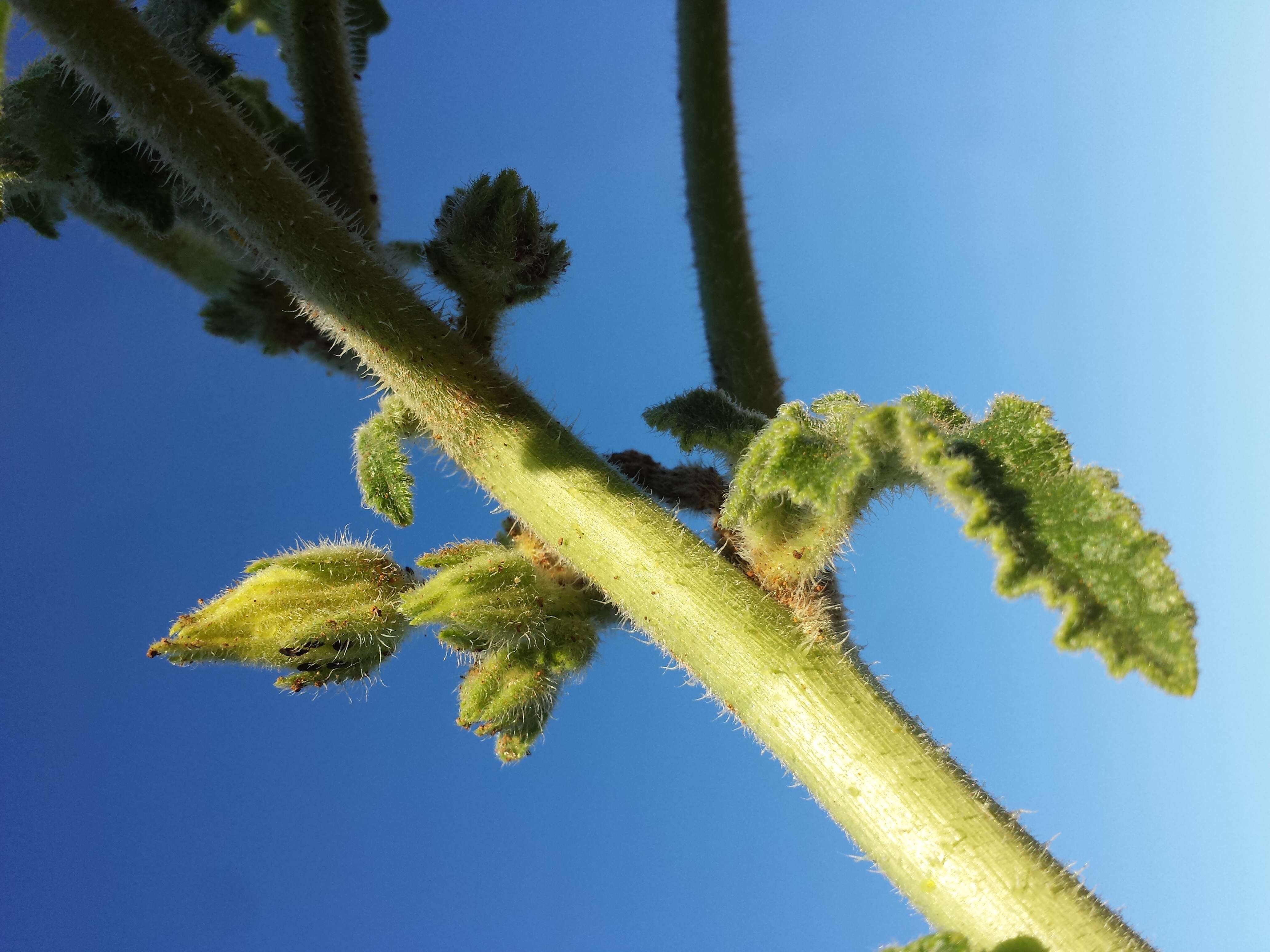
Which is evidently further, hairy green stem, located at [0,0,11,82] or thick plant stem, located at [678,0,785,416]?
thick plant stem, located at [678,0,785,416]

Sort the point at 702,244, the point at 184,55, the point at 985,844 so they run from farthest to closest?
the point at 702,244 < the point at 184,55 < the point at 985,844

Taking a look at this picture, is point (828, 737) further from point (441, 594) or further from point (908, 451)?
point (441, 594)

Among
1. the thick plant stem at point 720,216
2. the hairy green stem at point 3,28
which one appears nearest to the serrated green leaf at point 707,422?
the thick plant stem at point 720,216

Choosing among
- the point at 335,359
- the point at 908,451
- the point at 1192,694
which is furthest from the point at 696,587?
the point at 335,359

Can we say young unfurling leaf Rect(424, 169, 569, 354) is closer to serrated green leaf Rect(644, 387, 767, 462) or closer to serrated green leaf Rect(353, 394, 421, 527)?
serrated green leaf Rect(353, 394, 421, 527)

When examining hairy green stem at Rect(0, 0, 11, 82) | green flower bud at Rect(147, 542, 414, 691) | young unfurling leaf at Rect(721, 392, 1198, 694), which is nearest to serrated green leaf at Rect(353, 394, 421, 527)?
green flower bud at Rect(147, 542, 414, 691)

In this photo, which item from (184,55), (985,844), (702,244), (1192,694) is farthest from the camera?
(702,244)
